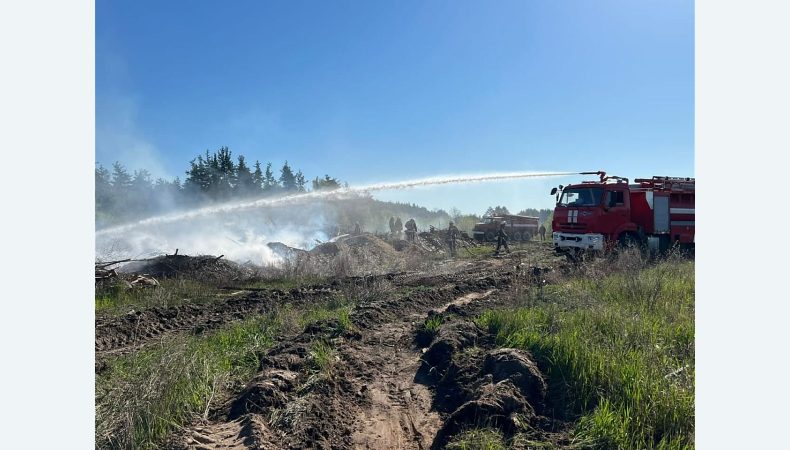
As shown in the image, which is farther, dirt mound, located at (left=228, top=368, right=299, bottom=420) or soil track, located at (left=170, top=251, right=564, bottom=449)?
dirt mound, located at (left=228, top=368, right=299, bottom=420)

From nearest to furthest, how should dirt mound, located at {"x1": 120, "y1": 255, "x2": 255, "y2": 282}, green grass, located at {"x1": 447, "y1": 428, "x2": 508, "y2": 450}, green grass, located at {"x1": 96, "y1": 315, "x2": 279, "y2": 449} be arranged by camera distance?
green grass, located at {"x1": 447, "y1": 428, "x2": 508, "y2": 450} < green grass, located at {"x1": 96, "y1": 315, "x2": 279, "y2": 449} < dirt mound, located at {"x1": 120, "y1": 255, "x2": 255, "y2": 282}

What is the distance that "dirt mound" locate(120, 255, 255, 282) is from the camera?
45.3 ft

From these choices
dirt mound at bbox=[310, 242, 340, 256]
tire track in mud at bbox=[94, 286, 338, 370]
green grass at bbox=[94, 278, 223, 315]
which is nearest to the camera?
tire track in mud at bbox=[94, 286, 338, 370]

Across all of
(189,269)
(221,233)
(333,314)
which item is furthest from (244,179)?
(333,314)

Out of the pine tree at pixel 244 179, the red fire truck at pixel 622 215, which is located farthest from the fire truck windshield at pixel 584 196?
the pine tree at pixel 244 179

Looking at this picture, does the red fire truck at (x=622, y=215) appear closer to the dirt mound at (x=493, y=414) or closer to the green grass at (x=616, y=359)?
the green grass at (x=616, y=359)

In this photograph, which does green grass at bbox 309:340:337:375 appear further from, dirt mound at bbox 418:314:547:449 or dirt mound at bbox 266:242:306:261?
dirt mound at bbox 266:242:306:261

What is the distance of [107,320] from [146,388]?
5220 mm

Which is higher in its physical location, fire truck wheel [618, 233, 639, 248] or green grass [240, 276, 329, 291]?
fire truck wheel [618, 233, 639, 248]

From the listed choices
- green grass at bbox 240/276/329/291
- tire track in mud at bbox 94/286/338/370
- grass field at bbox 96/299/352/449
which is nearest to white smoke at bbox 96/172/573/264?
green grass at bbox 240/276/329/291

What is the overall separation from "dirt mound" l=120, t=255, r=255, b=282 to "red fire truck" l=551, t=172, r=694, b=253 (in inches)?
425

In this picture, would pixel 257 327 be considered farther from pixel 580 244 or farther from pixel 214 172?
pixel 214 172

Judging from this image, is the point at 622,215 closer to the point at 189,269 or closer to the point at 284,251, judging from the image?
the point at 284,251

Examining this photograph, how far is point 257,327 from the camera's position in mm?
7453
